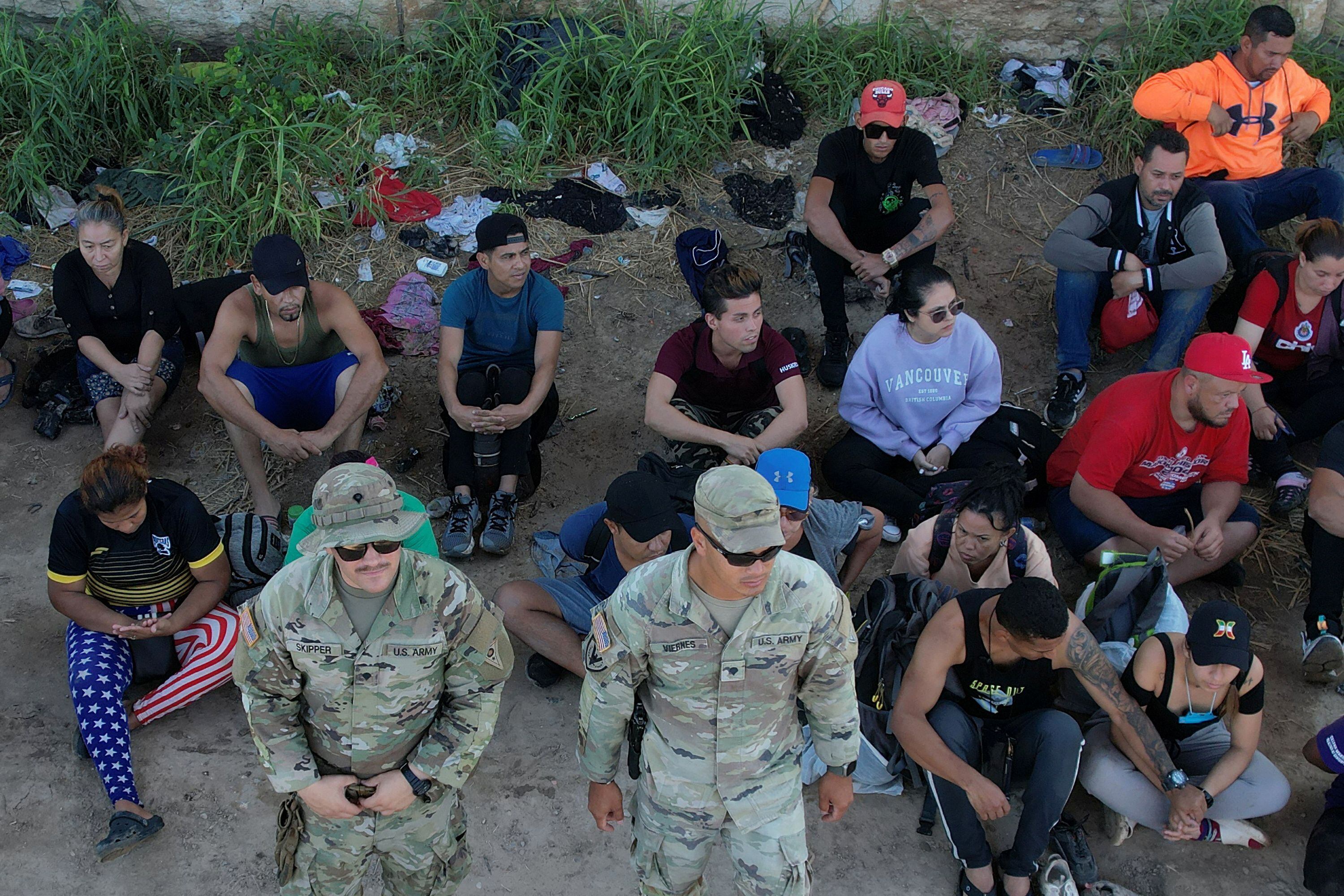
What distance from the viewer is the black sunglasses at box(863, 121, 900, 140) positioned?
560cm

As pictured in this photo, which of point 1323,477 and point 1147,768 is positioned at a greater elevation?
point 1323,477

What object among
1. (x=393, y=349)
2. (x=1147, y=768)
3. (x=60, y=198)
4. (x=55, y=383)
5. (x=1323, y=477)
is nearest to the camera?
(x=1147, y=768)

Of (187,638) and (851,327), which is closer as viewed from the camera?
(187,638)

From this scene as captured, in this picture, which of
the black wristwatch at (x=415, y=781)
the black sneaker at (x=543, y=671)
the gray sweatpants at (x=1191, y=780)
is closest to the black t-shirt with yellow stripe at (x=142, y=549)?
the black sneaker at (x=543, y=671)

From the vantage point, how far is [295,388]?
5055mm

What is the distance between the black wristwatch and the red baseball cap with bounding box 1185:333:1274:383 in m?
3.36

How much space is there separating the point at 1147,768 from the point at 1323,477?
1591 mm

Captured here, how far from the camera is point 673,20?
7000mm

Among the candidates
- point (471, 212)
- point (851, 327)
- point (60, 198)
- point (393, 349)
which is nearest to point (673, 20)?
point (471, 212)

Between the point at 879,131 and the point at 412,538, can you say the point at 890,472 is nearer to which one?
the point at 879,131

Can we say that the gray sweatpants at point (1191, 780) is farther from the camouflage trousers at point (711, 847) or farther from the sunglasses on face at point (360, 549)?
the sunglasses on face at point (360, 549)

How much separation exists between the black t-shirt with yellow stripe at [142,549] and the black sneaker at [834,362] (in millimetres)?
3081

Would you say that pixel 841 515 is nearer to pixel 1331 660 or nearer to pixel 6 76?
pixel 1331 660

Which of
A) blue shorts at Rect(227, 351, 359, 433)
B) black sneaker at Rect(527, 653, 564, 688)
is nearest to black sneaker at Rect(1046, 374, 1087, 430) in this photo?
black sneaker at Rect(527, 653, 564, 688)
